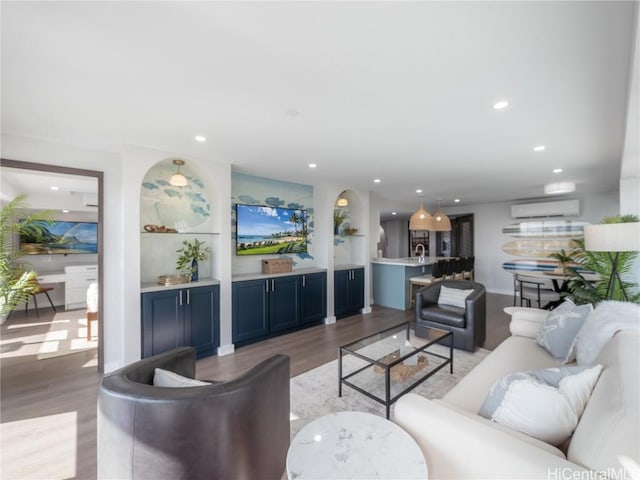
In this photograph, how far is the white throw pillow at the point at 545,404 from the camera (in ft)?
3.83

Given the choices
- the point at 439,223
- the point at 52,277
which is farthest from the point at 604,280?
the point at 52,277

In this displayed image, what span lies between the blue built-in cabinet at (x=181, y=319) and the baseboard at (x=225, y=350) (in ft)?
0.21

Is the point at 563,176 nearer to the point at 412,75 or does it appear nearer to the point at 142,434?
the point at 412,75

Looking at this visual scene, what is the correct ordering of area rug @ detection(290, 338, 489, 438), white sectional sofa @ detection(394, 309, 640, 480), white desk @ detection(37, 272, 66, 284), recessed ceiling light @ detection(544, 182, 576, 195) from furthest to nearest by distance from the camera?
recessed ceiling light @ detection(544, 182, 576, 195) → white desk @ detection(37, 272, 66, 284) → area rug @ detection(290, 338, 489, 438) → white sectional sofa @ detection(394, 309, 640, 480)

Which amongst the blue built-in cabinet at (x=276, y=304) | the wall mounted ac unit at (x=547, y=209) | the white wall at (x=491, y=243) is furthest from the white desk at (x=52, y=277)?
the wall mounted ac unit at (x=547, y=209)

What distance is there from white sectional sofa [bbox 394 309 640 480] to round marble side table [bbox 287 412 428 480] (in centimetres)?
12

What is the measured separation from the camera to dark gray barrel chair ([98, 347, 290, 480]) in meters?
1.24

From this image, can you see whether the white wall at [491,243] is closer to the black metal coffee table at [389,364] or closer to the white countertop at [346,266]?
the white countertop at [346,266]

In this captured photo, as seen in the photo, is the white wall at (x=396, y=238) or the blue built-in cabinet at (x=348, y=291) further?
the white wall at (x=396, y=238)

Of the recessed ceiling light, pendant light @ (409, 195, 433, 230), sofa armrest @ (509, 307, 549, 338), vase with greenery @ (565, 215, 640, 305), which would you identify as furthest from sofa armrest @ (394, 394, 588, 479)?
the recessed ceiling light

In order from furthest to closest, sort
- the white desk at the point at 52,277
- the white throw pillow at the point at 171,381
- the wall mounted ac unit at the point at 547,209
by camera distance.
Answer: the wall mounted ac unit at the point at 547,209
the white desk at the point at 52,277
the white throw pillow at the point at 171,381

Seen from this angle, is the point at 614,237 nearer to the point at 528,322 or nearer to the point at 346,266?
the point at 528,322

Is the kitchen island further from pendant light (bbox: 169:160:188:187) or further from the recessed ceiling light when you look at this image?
pendant light (bbox: 169:160:188:187)

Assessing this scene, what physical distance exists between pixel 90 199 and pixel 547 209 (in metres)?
8.68
